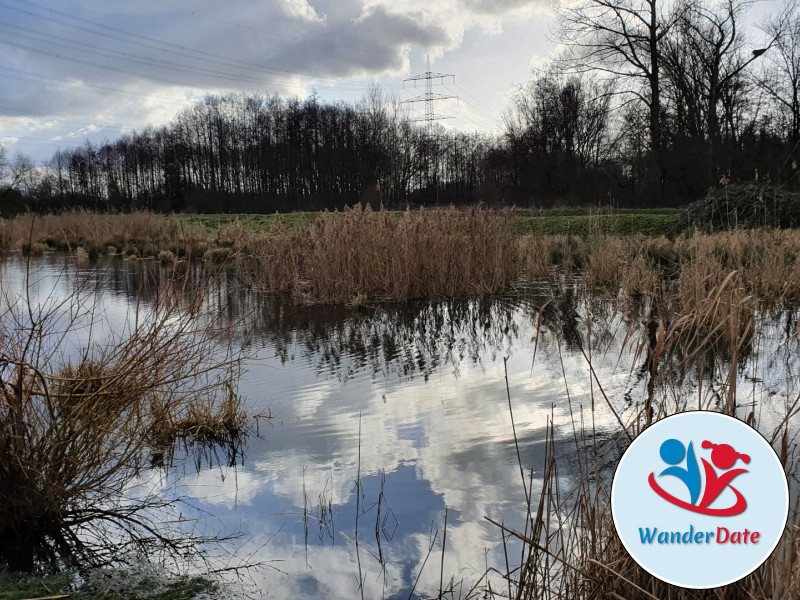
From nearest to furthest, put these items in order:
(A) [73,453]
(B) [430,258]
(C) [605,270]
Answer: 1. (A) [73,453]
2. (B) [430,258]
3. (C) [605,270]

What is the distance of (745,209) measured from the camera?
14.4 m

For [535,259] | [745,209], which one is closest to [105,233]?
[535,259]

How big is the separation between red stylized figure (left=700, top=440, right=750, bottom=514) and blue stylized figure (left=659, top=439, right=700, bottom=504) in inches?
0.7

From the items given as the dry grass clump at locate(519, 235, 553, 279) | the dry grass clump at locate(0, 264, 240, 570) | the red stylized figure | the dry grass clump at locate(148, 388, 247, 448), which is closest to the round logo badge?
the red stylized figure

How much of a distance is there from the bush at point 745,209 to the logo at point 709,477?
43.9 ft

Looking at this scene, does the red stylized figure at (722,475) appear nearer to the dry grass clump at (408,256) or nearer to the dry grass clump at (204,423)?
the dry grass clump at (204,423)

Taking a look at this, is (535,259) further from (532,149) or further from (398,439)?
(532,149)

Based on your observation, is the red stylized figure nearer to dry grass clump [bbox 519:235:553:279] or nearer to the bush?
dry grass clump [bbox 519:235:553:279]

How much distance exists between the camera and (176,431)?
4219 millimetres

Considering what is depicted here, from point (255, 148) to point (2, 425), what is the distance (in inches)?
2064

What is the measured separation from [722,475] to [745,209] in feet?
48.6

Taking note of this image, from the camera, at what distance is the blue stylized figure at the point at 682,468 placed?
1381mm

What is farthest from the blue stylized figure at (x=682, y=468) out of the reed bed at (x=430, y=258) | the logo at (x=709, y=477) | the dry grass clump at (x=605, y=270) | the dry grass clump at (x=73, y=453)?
the dry grass clump at (x=605, y=270)

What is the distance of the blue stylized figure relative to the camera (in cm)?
138
